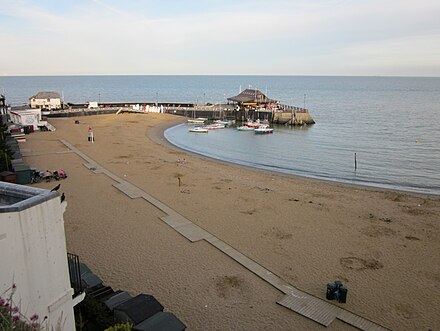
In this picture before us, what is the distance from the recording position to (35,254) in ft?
18.1

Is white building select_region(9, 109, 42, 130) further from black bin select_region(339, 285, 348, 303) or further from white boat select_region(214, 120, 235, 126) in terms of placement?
black bin select_region(339, 285, 348, 303)

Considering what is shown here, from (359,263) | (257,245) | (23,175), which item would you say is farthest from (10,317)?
(23,175)

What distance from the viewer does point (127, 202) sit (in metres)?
19.5

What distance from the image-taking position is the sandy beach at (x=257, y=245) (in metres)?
10.7

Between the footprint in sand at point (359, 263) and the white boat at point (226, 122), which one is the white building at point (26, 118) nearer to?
the white boat at point (226, 122)

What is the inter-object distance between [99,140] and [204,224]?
1145 inches

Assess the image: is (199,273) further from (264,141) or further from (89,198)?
(264,141)

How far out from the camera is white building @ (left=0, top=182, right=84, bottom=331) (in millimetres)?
5160

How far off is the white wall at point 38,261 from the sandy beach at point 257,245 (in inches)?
187

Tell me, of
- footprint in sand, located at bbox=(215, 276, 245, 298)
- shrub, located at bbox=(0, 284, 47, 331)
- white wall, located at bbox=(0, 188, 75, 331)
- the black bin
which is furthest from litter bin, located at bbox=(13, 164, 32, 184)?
the black bin

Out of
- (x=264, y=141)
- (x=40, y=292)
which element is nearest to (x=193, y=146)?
(x=264, y=141)

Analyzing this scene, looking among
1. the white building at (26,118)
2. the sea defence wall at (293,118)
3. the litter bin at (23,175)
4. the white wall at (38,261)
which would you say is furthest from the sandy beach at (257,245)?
the sea defence wall at (293,118)

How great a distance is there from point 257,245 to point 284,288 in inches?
126

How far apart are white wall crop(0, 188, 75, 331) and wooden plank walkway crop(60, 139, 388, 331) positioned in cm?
673
